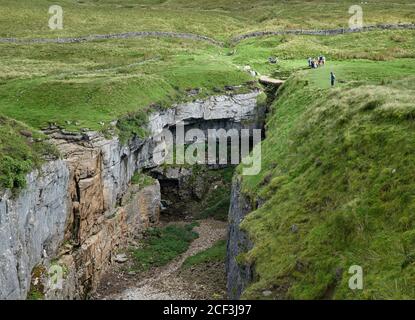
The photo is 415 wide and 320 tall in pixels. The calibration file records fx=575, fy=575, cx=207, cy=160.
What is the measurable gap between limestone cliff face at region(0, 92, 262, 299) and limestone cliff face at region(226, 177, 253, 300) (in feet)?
31.8

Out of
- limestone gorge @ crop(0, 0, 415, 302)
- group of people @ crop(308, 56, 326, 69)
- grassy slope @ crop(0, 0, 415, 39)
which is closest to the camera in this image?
limestone gorge @ crop(0, 0, 415, 302)

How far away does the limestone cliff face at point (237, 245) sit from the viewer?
27.9m

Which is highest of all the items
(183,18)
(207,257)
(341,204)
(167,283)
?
(183,18)

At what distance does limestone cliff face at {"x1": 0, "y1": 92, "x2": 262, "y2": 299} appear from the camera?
3144 cm

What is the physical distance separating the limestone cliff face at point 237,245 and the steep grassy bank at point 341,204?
2.83ft

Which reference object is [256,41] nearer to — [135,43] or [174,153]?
[135,43]

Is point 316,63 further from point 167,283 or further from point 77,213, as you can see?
point 77,213

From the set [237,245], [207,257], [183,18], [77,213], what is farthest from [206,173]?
[183,18]

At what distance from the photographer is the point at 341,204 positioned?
2370cm

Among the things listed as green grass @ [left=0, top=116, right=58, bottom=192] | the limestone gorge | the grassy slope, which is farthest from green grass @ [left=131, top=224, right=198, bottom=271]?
the grassy slope

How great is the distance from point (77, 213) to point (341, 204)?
20852 mm

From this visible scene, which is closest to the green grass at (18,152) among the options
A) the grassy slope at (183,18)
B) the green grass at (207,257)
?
the green grass at (207,257)

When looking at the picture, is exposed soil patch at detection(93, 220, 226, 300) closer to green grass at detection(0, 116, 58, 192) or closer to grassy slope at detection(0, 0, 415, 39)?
green grass at detection(0, 116, 58, 192)

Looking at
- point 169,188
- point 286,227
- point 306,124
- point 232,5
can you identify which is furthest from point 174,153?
point 232,5
